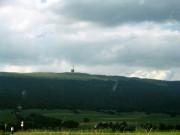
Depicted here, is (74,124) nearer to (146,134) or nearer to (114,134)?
(114,134)

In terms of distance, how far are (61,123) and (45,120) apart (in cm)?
1015

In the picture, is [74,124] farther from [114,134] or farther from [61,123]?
[114,134]

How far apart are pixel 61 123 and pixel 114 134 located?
114 metres

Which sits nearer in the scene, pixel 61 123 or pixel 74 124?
pixel 74 124

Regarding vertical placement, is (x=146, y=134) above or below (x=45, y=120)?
above

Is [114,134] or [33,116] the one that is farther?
[33,116]

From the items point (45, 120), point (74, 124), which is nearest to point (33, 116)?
point (45, 120)

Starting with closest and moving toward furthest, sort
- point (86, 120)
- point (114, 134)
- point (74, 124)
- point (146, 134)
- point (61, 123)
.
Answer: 1. point (146, 134)
2. point (114, 134)
3. point (74, 124)
4. point (61, 123)
5. point (86, 120)

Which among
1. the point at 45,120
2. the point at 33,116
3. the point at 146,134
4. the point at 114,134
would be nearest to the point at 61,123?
the point at 45,120

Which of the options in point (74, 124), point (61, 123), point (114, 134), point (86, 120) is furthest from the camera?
point (86, 120)

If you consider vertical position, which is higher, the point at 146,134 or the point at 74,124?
the point at 146,134

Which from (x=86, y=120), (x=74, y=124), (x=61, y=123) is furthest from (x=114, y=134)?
(x=86, y=120)

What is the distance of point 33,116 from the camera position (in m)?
173

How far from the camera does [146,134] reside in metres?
30.4
